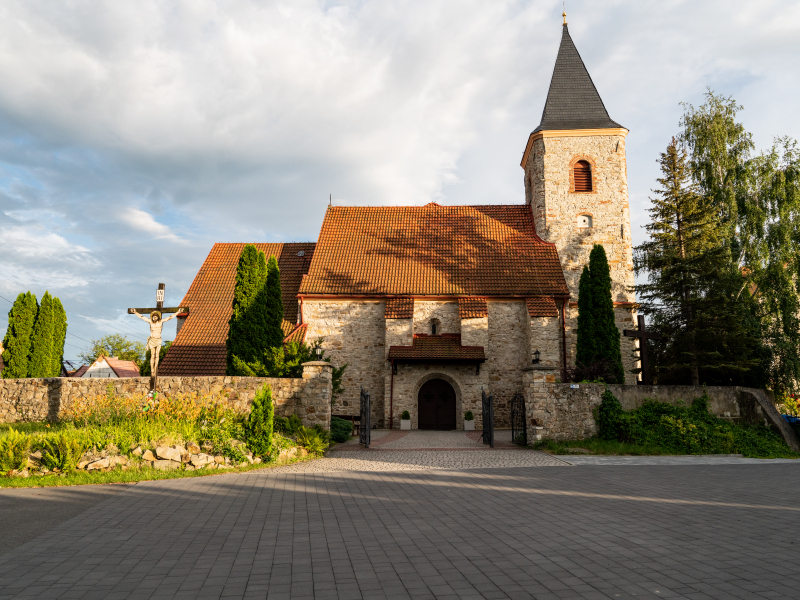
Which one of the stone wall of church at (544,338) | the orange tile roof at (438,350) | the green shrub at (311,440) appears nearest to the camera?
the green shrub at (311,440)

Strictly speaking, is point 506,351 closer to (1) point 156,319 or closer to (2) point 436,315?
(2) point 436,315

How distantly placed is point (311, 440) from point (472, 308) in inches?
437

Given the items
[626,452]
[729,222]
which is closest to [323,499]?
[626,452]

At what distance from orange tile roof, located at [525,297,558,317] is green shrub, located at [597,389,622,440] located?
289 inches

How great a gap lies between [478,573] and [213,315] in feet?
72.0

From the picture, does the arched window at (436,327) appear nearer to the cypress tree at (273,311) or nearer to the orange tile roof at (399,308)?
the orange tile roof at (399,308)

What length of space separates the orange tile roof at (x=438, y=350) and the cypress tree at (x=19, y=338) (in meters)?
16.9

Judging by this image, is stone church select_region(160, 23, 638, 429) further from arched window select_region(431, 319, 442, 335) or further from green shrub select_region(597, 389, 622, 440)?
green shrub select_region(597, 389, 622, 440)

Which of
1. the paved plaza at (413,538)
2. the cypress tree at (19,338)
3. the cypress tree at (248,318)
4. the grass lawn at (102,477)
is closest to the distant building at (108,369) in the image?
the cypress tree at (19,338)

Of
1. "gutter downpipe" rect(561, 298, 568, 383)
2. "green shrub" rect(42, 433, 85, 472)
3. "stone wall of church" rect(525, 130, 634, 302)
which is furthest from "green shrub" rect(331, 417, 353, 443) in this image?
"stone wall of church" rect(525, 130, 634, 302)

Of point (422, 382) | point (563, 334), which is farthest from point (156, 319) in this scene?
point (563, 334)

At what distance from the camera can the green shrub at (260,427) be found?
11.0 meters

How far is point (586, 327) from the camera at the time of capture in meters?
19.0

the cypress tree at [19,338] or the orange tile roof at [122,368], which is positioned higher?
the cypress tree at [19,338]
